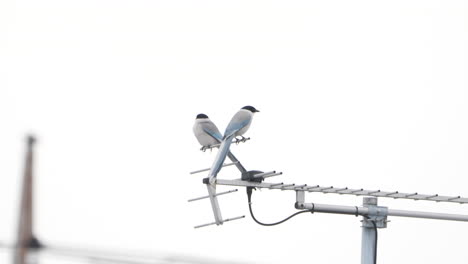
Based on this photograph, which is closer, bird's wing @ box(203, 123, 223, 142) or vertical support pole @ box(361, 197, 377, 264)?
vertical support pole @ box(361, 197, 377, 264)

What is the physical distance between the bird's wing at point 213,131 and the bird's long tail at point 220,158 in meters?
0.43

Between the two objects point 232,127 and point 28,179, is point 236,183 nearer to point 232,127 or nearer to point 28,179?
point 232,127

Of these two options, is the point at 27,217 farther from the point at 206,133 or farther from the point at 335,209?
the point at 206,133

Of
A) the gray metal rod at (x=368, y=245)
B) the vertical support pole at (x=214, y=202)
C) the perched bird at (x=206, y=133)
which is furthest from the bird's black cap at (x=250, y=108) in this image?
the gray metal rod at (x=368, y=245)

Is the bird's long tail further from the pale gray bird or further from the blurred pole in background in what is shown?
the blurred pole in background

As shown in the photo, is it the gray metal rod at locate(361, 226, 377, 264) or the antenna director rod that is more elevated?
the antenna director rod

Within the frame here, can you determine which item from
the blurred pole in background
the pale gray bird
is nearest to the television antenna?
the pale gray bird

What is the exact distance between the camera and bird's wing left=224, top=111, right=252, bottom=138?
13.8m

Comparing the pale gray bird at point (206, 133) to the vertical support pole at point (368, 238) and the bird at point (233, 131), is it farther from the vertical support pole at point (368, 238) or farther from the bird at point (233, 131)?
the vertical support pole at point (368, 238)

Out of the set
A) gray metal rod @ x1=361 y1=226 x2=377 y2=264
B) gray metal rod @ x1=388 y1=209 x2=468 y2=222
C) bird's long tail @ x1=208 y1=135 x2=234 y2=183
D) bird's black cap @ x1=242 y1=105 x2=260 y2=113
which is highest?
bird's black cap @ x1=242 y1=105 x2=260 y2=113

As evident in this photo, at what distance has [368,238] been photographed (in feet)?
39.3

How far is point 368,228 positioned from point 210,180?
2196mm

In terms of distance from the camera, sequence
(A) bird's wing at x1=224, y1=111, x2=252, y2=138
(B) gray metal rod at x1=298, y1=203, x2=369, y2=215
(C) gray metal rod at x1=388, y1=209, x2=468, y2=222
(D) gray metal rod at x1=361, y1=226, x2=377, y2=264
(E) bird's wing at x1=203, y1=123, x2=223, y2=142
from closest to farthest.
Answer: (B) gray metal rod at x1=298, y1=203, x2=369, y2=215, (D) gray metal rod at x1=361, y1=226, x2=377, y2=264, (C) gray metal rod at x1=388, y1=209, x2=468, y2=222, (A) bird's wing at x1=224, y1=111, x2=252, y2=138, (E) bird's wing at x1=203, y1=123, x2=223, y2=142

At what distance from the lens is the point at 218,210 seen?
11.8m
